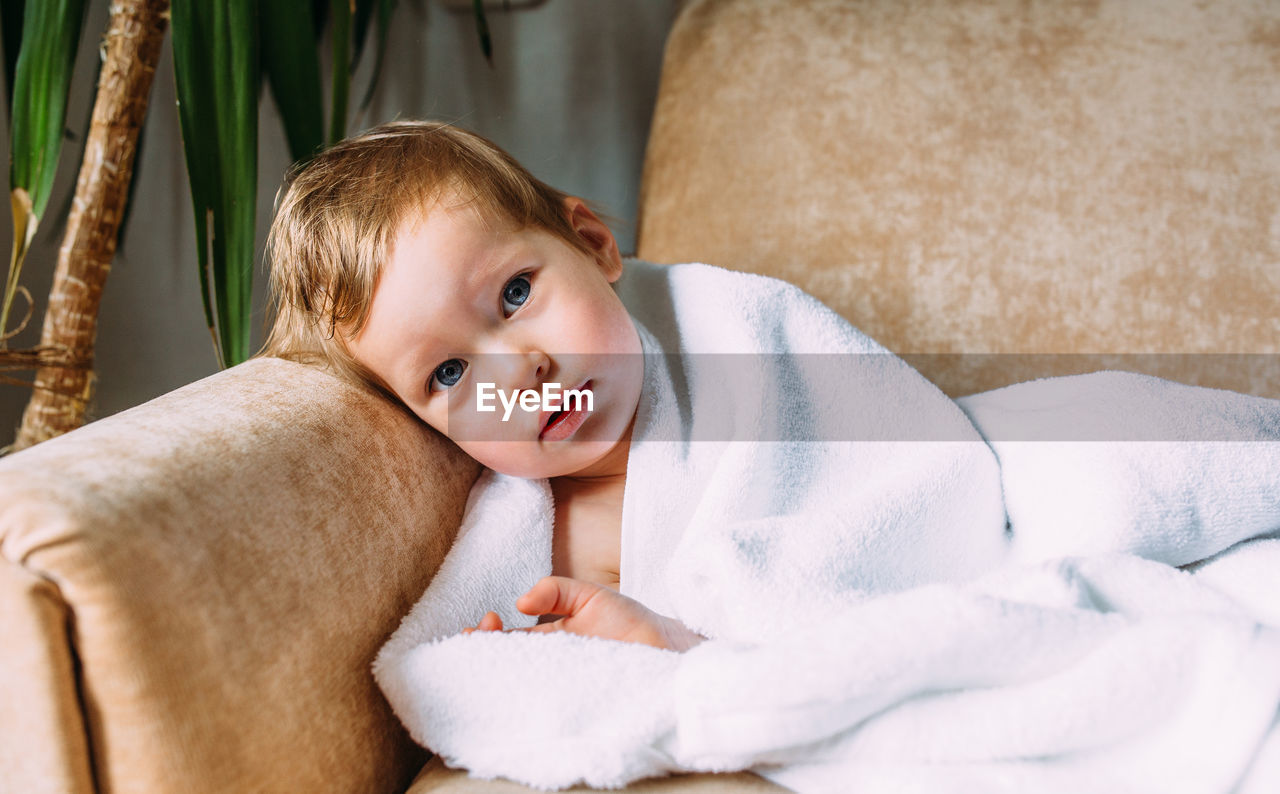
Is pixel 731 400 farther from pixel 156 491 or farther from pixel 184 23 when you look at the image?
pixel 184 23

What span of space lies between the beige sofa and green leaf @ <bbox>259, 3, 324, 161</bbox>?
1.29 feet

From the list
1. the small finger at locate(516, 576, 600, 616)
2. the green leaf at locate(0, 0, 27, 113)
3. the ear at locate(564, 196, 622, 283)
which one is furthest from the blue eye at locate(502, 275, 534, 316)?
the green leaf at locate(0, 0, 27, 113)

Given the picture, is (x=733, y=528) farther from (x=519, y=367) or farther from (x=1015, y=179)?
(x=1015, y=179)

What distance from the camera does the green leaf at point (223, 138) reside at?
31.9 inches

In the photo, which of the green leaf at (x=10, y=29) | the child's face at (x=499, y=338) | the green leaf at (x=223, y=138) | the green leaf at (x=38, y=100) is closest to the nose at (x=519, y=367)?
the child's face at (x=499, y=338)

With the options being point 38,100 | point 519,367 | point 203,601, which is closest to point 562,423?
point 519,367

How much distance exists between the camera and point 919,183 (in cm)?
89

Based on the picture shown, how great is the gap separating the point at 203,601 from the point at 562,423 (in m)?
0.32

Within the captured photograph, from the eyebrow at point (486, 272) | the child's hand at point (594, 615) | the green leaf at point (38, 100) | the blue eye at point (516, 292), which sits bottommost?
the child's hand at point (594, 615)

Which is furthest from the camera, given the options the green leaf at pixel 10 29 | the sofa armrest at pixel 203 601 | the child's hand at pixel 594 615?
the green leaf at pixel 10 29

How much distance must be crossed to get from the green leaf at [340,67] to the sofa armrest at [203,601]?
45cm

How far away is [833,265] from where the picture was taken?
90 centimetres

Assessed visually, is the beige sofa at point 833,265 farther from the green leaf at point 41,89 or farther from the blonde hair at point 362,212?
the green leaf at point 41,89

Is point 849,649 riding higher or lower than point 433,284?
lower
